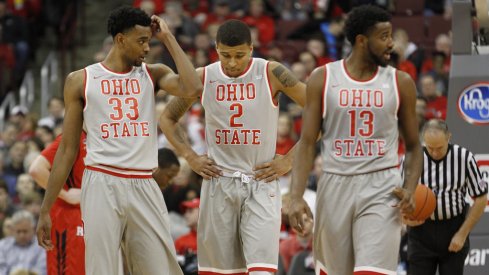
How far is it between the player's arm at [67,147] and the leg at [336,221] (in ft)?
5.73

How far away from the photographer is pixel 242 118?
816 cm

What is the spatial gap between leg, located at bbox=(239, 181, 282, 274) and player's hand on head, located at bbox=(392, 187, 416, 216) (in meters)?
1.18

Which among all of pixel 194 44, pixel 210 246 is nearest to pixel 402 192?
pixel 210 246

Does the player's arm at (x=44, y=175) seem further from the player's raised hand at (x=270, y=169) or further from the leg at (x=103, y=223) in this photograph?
the player's raised hand at (x=270, y=169)

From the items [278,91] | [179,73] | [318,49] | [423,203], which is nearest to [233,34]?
[179,73]

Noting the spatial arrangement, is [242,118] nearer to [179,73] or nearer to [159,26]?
[179,73]

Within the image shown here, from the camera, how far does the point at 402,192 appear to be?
7.18 m

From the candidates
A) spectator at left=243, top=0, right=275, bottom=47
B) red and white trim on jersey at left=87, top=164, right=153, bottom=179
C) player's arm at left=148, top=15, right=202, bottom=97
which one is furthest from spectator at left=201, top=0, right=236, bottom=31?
red and white trim on jersey at left=87, top=164, right=153, bottom=179

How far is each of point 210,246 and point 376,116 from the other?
172 centimetres

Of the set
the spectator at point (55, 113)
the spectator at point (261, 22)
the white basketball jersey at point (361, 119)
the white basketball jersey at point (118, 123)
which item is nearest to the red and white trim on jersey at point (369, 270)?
the white basketball jersey at point (361, 119)

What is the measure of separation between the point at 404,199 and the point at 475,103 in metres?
2.61

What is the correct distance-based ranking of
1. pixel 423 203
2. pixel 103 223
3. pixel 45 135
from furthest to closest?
pixel 45 135
pixel 423 203
pixel 103 223

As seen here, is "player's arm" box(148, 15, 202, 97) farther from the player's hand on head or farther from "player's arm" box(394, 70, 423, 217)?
the player's hand on head

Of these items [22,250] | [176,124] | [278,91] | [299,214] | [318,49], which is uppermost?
[318,49]
